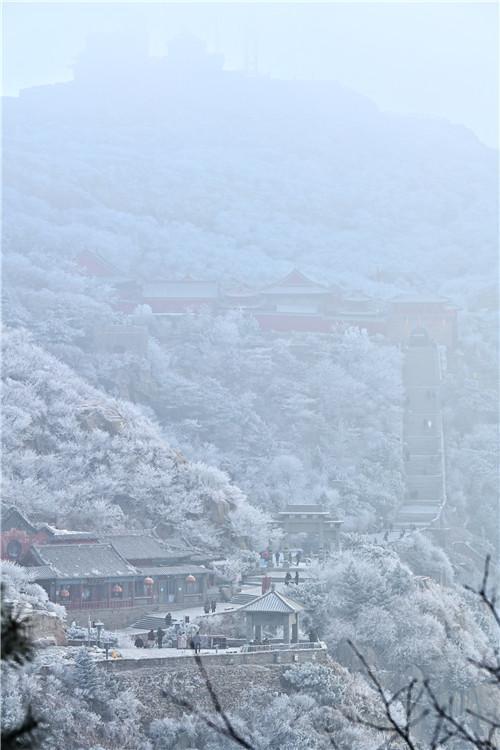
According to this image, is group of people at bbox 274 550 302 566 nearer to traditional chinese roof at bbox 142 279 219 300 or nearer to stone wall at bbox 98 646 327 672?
stone wall at bbox 98 646 327 672

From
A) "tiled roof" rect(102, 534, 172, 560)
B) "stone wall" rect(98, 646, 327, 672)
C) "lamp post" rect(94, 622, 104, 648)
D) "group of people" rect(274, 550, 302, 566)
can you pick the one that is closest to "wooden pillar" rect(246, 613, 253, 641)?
"stone wall" rect(98, 646, 327, 672)

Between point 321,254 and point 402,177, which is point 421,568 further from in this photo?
point 402,177

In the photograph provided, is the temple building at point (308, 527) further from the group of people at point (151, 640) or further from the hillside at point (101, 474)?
the group of people at point (151, 640)

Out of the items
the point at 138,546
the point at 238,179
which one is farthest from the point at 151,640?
the point at 238,179

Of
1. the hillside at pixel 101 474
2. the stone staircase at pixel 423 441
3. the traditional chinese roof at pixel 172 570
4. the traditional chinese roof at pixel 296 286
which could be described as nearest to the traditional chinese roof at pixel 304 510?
the hillside at pixel 101 474

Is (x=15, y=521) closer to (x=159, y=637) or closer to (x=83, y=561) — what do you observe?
(x=83, y=561)

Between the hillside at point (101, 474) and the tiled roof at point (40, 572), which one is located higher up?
the hillside at point (101, 474)

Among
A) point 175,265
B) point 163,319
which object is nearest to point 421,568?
point 163,319

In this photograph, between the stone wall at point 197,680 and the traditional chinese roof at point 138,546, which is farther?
the traditional chinese roof at point 138,546
